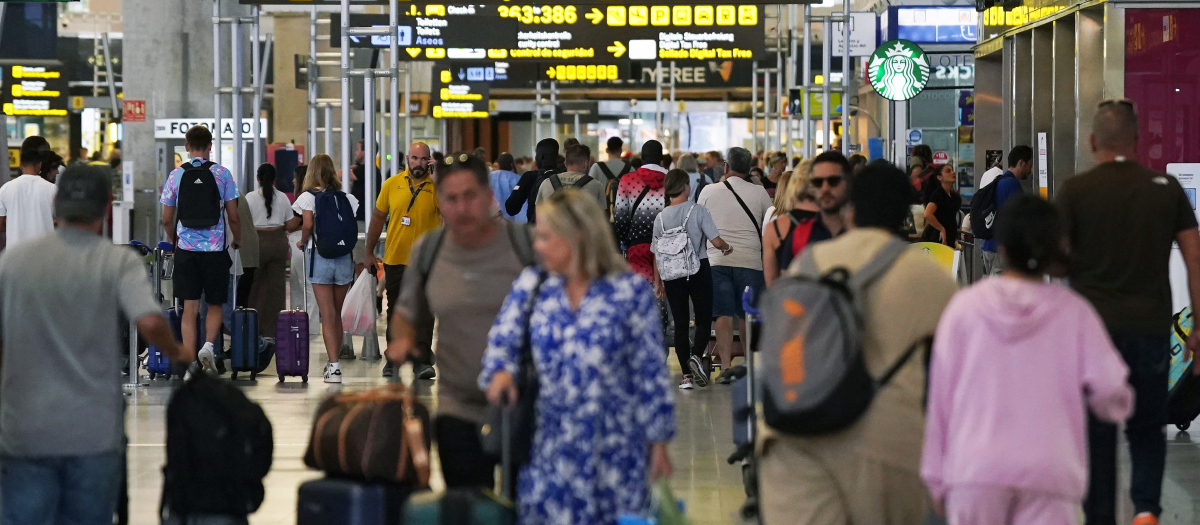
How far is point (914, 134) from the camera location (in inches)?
1018

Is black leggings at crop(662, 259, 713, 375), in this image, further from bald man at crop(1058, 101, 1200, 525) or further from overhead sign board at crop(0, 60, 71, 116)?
overhead sign board at crop(0, 60, 71, 116)

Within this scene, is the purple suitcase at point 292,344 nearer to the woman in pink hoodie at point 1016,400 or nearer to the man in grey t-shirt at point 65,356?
the man in grey t-shirt at point 65,356

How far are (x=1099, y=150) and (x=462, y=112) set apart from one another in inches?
1338

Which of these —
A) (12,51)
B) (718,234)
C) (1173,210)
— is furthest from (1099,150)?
(12,51)

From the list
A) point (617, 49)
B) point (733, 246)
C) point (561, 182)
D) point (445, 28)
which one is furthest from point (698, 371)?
point (617, 49)

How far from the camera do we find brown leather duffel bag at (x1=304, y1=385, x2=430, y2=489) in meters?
4.66

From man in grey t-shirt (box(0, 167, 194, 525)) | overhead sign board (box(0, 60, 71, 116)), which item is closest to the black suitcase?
man in grey t-shirt (box(0, 167, 194, 525))

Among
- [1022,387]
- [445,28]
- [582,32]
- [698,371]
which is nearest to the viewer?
[1022,387]

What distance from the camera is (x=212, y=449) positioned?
193 inches

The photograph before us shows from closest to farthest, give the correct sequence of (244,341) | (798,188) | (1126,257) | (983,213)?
1. (1126,257)
2. (798,188)
3. (244,341)
4. (983,213)

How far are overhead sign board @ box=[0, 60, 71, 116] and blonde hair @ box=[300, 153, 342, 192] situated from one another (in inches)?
1412

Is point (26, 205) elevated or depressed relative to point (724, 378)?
elevated

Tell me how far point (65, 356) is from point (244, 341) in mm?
6772

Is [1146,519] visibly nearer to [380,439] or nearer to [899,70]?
[380,439]
